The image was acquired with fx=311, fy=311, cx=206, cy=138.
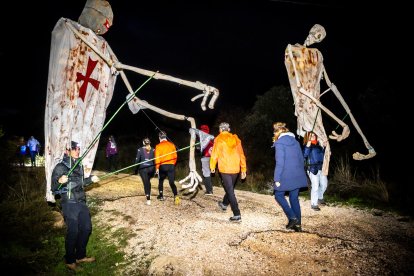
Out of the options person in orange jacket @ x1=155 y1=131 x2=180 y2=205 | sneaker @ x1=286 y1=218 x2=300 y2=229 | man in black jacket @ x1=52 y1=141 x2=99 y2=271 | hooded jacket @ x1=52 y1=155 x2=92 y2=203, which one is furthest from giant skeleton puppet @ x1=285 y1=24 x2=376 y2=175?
hooded jacket @ x1=52 y1=155 x2=92 y2=203

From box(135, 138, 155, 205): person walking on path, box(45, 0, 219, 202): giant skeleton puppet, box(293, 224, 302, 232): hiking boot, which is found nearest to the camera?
box(45, 0, 219, 202): giant skeleton puppet

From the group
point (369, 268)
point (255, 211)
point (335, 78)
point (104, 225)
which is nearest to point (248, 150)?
point (335, 78)

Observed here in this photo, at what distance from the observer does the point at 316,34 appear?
6.92m

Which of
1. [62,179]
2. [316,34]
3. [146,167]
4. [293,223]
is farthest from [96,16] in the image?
[146,167]

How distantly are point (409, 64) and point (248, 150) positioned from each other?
8444mm

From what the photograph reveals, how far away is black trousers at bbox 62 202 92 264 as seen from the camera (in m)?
5.11

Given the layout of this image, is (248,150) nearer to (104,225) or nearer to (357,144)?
(357,144)

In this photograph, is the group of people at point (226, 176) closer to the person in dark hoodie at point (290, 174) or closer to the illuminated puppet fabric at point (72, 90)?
the person in dark hoodie at point (290, 174)

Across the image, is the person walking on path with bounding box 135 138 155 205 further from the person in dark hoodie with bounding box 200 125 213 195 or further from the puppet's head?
the puppet's head

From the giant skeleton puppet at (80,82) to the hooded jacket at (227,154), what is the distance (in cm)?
277

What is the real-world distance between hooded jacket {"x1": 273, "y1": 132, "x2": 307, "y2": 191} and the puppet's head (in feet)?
12.5

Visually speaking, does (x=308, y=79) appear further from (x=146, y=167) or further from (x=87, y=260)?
(x=87, y=260)

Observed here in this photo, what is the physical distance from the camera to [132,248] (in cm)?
591

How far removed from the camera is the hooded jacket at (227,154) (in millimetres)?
6844
